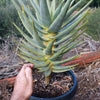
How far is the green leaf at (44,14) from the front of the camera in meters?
0.71

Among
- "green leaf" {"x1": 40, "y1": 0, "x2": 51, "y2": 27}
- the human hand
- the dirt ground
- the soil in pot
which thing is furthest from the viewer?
the dirt ground

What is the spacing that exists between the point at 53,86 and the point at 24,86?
0.31 m

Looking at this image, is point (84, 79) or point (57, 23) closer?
point (57, 23)

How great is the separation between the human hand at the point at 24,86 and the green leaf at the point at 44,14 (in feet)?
1.13

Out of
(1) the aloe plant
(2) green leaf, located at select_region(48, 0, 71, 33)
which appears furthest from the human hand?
(2) green leaf, located at select_region(48, 0, 71, 33)

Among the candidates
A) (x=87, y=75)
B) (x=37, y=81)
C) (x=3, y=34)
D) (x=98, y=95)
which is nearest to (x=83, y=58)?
(x=87, y=75)

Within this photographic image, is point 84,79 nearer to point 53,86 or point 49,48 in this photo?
point 53,86

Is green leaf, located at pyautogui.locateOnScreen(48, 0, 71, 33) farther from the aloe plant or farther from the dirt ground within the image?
the dirt ground

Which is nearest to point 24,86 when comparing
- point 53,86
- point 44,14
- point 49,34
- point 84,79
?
point 53,86

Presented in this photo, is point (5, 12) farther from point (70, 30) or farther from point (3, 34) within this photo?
point (70, 30)

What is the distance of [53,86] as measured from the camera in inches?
42.4

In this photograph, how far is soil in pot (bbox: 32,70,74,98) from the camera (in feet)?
3.30

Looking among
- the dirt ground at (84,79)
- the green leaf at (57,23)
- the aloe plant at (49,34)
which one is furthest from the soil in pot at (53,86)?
the green leaf at (57,23)

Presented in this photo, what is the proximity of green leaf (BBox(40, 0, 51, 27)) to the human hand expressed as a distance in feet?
1.13
